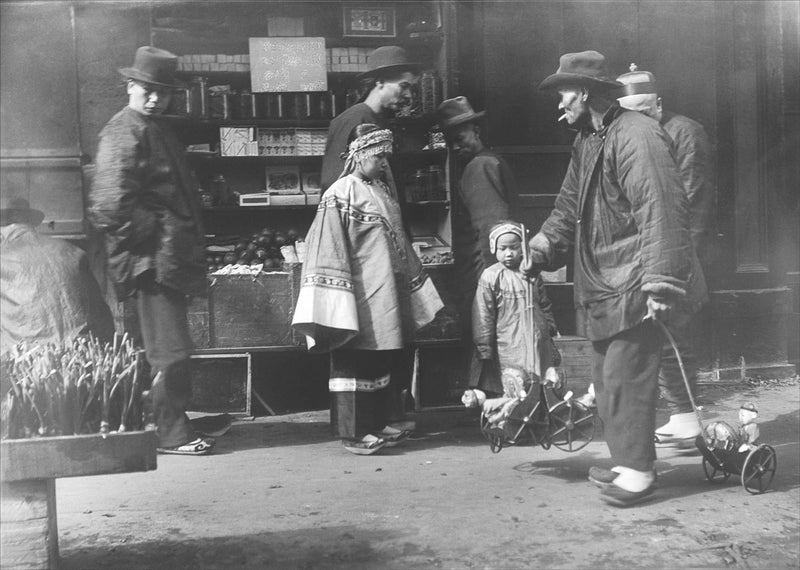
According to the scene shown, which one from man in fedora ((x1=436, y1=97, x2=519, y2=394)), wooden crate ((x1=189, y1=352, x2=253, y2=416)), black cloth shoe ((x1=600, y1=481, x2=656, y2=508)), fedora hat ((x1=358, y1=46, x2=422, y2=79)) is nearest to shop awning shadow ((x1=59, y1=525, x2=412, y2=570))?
black cloth shoe ((x1=600, y1=481, x2=656, y2=508))

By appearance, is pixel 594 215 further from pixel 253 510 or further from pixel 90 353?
pixel 90 353

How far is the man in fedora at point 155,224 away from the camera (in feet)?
14.8

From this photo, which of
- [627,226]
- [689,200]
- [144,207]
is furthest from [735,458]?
[144,207]

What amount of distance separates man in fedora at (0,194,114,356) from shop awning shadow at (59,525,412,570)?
147 centimetres

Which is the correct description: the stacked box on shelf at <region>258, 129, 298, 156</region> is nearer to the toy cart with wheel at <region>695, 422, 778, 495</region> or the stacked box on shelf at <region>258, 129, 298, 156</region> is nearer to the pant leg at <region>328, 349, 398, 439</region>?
the pant leg at <region>328, 349, 398, 439</region>

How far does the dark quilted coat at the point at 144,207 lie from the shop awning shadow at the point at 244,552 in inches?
61.8

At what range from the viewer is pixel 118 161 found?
451 centimetres

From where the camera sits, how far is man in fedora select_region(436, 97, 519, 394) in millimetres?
5352

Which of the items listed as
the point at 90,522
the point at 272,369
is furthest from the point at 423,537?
the point at 272,369

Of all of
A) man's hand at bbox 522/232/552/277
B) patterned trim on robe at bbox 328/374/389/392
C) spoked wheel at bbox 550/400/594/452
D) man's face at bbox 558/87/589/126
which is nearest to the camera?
man's face at bbox 558/87/589/126

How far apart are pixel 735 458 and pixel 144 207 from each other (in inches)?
118

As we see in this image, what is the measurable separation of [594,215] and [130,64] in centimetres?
368

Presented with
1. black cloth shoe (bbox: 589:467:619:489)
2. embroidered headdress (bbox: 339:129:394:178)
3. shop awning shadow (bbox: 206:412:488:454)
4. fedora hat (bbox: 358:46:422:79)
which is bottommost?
shop awning shadow (bbox: 206:412:488:454)

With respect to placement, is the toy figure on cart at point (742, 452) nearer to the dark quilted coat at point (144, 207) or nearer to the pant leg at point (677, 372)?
the pant leg at point (677, 372)
